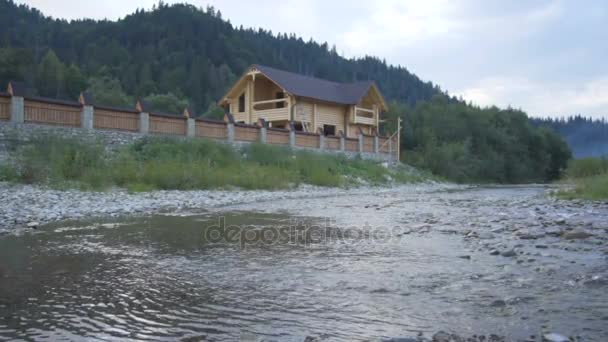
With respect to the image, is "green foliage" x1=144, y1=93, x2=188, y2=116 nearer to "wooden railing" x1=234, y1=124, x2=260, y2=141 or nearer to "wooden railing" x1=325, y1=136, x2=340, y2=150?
"wooden railing" x1=325, y1=136, x2=340, y2=150

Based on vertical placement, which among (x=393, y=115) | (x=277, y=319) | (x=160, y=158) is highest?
(x=393, y=115)

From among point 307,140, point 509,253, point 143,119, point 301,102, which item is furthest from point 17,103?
point 301,102

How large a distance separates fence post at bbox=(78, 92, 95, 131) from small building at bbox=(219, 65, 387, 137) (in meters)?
17.2

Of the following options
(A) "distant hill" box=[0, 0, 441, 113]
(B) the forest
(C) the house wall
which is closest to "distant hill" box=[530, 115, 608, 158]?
(B) the forest

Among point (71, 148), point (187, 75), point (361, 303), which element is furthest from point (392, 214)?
point (187, 75)

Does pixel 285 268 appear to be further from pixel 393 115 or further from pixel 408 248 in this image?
pixel 393 115

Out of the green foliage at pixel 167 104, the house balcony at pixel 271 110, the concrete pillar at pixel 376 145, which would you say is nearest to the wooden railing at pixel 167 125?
the house balcony at pixel 271 110

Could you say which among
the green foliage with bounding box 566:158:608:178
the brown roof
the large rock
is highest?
the brown roof

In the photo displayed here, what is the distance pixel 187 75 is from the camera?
268 ft

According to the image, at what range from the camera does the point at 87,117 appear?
20578 millimetres

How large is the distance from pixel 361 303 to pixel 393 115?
4540 centimetres

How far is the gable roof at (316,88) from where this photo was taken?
3703cm

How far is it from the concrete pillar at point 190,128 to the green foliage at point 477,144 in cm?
2288

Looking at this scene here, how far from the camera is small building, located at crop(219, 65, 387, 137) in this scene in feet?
121
